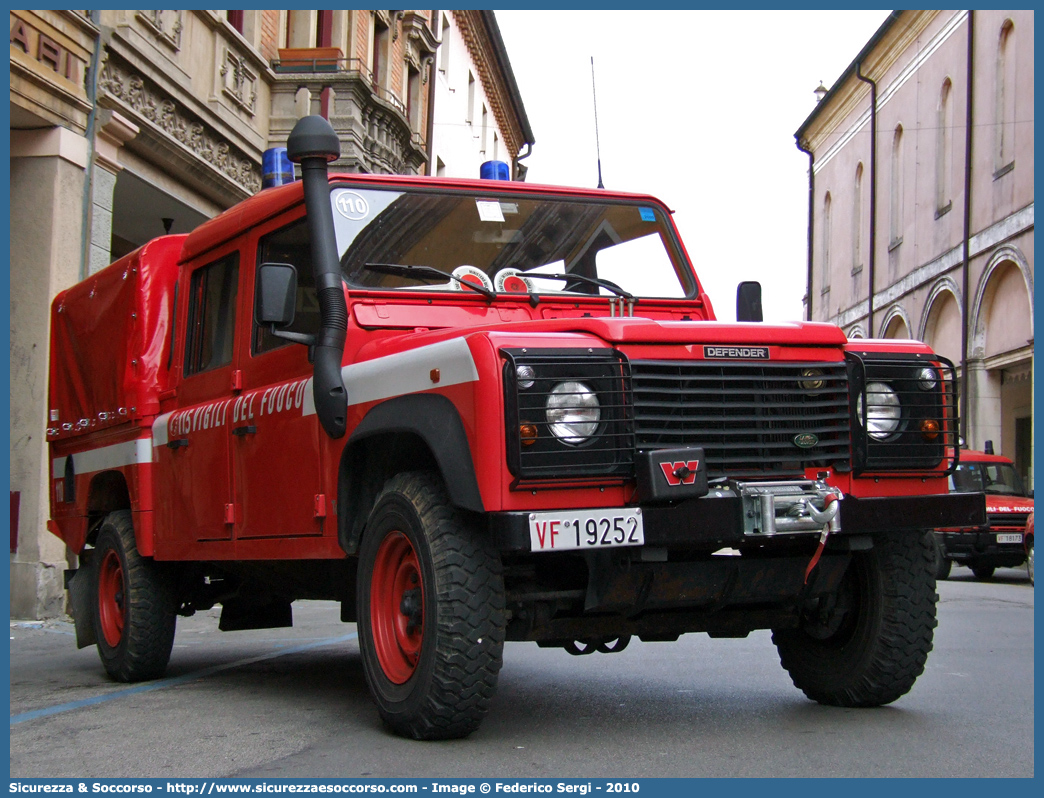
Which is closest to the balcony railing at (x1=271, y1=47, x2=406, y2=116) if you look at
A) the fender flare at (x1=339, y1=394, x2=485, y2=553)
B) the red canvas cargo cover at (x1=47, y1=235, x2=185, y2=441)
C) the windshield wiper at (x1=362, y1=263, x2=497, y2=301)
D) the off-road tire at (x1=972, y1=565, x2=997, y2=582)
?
the red canvas cargo cover at (x1=47, y1=235, x2=185, y2=441)

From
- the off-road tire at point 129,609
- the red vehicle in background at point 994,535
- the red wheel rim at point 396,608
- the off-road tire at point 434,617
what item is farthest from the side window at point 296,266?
the red vehicle in background at point 994,535

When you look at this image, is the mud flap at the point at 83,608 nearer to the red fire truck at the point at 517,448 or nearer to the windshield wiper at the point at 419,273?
the red fire truck at the point at 517,448

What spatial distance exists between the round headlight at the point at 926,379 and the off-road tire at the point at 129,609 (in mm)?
4422

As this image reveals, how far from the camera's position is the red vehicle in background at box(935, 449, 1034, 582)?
61.0 feet

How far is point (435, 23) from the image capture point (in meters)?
30.7

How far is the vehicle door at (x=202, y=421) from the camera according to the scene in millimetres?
6863

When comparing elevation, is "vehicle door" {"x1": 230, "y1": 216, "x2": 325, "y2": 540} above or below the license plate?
above

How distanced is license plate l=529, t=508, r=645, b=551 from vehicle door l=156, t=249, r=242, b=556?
2.69 meters

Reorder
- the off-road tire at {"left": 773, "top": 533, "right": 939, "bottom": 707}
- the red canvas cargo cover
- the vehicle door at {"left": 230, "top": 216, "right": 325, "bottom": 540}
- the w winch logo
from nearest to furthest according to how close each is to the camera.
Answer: the w winch logo
the off-road tire at {"left": 773, "top": 533, "right": 939, "bottom": 707}
the vehicle door at {"left": 230, "top": 216, "right": 325, "bottom": 540}
the red canvas cargo cover

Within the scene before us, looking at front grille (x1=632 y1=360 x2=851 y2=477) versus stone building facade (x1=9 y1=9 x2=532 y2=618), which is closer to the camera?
front grille (x1=632 y1=360 x2=851 y2=477)

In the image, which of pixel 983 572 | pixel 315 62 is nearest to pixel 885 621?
pixel 315 62

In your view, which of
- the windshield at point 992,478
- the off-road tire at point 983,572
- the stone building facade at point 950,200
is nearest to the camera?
the off-road tire at point 983,572

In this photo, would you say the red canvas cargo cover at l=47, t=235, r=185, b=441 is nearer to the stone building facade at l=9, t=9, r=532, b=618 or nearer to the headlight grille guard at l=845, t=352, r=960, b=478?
the stone building facade at l=9, t=9, r=532, b=618

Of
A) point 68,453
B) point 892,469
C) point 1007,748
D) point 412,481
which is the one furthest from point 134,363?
Answer: point 1007,748
